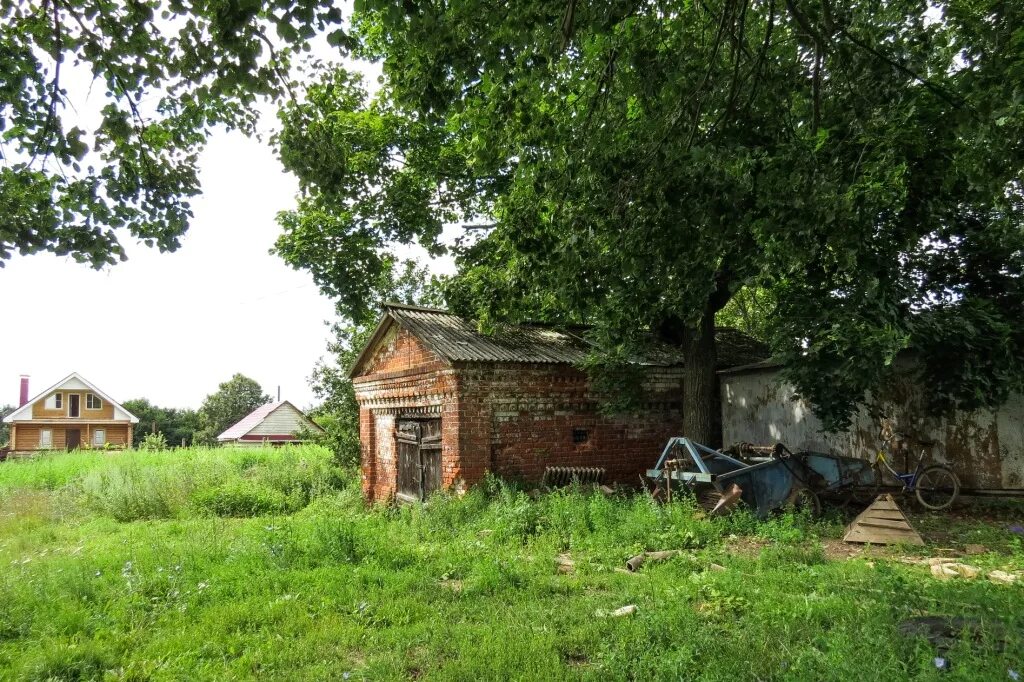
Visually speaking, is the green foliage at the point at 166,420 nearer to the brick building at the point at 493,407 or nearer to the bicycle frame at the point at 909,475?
the brick building at the point at 493,407

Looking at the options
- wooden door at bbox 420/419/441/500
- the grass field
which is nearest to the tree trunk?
the grass field

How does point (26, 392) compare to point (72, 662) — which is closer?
point (72, 662)

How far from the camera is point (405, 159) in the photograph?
1630 centimetres

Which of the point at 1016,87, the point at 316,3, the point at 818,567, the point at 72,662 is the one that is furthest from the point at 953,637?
the point at 72,662

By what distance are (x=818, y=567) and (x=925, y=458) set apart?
586 cm

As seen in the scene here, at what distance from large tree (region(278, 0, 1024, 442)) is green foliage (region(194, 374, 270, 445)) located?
205ft

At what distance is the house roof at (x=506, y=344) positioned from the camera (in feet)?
40.9

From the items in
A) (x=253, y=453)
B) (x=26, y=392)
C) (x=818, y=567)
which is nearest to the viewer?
(x=818, y=567)

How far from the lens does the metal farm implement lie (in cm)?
966

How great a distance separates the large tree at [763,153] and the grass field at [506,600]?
9.94 ft

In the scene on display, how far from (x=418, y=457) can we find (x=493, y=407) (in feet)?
8.22

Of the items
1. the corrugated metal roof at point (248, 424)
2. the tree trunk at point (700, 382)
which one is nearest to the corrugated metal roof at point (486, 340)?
the tree trunk at point (700, 382)

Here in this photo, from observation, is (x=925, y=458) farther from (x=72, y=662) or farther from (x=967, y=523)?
(x=72, y=662)

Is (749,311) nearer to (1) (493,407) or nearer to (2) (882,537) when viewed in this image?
(1) (493,407)
